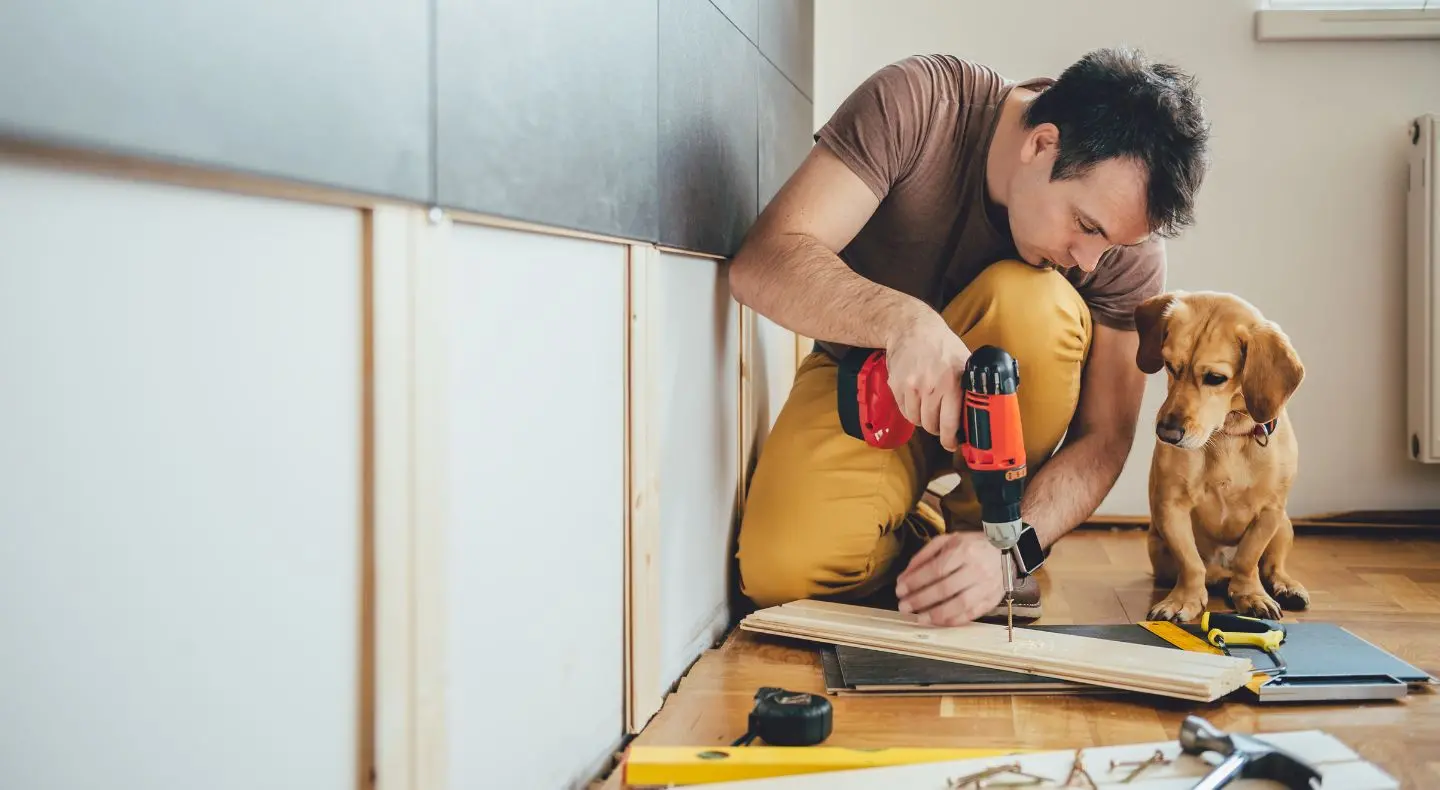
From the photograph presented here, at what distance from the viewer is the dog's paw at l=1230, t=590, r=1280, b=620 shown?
6.11ft

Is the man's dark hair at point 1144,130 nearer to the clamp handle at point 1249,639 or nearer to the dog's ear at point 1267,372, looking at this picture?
the dog's ear at point 1267,372

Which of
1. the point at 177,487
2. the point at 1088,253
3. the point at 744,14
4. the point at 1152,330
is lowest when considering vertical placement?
the point at 177,487

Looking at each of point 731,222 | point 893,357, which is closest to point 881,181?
point 731,222

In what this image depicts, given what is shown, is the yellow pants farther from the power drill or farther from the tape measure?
the tape measure

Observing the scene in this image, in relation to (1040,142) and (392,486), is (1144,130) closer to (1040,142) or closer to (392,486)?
(1040,142)

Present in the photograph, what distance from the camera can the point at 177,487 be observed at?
2.19ft

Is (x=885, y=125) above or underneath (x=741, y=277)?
above

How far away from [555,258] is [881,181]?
0.75 m

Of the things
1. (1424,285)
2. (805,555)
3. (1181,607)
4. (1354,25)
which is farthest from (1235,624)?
(1354,25)

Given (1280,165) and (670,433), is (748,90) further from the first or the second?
(1280,165)

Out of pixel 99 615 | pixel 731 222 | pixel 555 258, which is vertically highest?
pixel 731 222

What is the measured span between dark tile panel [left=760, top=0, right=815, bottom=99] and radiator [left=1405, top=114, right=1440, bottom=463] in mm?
1459

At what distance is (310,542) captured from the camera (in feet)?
2.61

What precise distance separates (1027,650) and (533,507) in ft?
2.49
